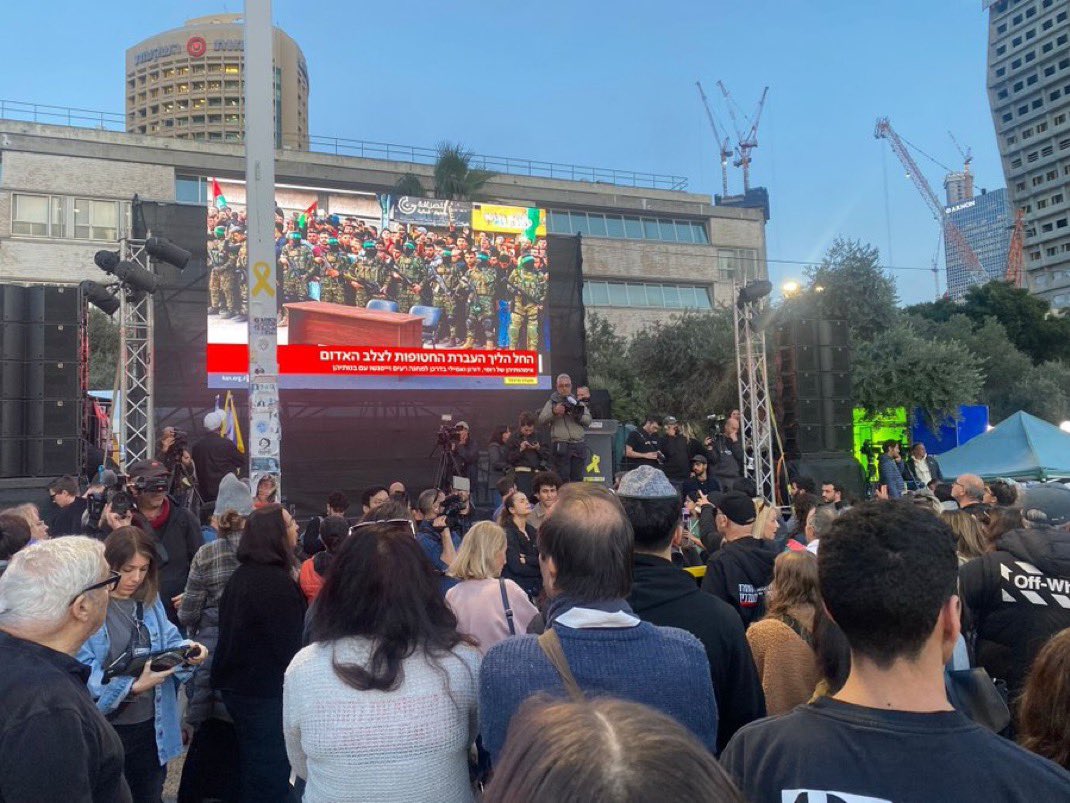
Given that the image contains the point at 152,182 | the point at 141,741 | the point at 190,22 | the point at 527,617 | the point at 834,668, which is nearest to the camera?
the point at 834,668

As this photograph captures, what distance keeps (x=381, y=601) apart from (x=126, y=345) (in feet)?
32.2

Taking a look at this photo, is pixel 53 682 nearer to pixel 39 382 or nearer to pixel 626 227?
pixel 39 382

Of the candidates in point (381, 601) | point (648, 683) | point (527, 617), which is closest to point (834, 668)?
point (648, 683)

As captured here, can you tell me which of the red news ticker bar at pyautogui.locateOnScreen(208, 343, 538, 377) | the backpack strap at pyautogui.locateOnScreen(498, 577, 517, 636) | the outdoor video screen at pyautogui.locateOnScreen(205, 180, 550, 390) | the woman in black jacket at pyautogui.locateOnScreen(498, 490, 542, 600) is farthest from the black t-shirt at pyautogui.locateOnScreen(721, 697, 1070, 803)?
the outdoor video screen at pyautogui.locateOnScreen(205, 180, 550, 390)

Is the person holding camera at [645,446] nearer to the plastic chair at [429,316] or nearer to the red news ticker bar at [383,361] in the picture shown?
the red news ticker bar at [383,361]

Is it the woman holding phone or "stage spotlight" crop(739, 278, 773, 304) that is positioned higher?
"stage spotlight" crop(739, 278, 773, 304)

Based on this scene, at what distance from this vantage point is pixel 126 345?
1085 cm

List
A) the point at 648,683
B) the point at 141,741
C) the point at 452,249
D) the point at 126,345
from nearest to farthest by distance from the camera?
1. the point at 648,683
2. the point at 141,741
3. the point at 126,345
4. the point at 452,249

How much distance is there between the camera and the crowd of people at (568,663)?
132 cm

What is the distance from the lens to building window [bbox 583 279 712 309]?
3462cm

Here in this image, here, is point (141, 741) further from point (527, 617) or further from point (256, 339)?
point (256, 339)

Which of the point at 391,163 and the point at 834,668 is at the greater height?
the point at 391,163

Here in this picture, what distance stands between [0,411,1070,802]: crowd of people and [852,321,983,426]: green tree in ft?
48.1

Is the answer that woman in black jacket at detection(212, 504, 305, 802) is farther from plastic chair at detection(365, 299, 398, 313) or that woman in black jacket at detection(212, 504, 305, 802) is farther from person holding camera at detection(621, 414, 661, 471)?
plastic chair at detection(365, 299, 398, 313)
